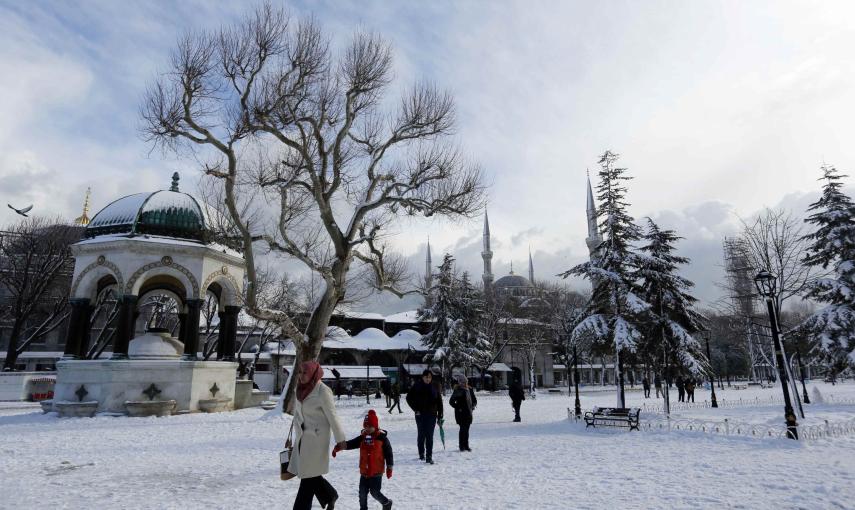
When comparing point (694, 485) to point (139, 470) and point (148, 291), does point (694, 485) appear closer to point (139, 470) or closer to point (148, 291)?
point (139, 470)

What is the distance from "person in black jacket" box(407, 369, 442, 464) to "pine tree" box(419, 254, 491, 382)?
29.7 meters

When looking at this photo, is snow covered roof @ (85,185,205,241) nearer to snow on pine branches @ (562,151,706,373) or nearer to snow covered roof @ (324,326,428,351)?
snow on pine branches @ (562,151,706,373)

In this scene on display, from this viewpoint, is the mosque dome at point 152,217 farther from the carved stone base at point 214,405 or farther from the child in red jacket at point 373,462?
the child in red jacket at point 373,462

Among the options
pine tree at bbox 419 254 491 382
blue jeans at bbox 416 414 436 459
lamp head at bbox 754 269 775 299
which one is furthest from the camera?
pine tree at bbox 419 254 491 382

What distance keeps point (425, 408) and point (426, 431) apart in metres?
0.40

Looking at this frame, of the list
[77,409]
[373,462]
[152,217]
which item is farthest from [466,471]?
[152,217]

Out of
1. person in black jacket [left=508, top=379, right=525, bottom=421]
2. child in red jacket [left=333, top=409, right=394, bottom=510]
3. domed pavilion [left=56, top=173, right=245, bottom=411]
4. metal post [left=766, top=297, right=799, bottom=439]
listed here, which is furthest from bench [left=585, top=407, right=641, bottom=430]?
domed pavilion [left=56, top=173, right=245, bottom=411]

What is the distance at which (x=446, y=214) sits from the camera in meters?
18.0

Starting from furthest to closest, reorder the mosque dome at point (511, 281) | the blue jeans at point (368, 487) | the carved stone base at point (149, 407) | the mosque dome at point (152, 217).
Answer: the mosque dome at point (511, 281), the mosque dome at point (152, 217), the carved stone base at point (149, 407), the blue jeans at point (368, 487)

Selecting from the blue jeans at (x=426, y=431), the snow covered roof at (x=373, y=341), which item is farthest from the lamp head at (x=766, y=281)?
the snow covered roof at (x=373, y=341)

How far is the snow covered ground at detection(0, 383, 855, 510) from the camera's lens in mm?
6125

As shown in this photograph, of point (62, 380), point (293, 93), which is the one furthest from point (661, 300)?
point (62, 380)

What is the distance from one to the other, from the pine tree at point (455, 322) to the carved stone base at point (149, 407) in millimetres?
24842

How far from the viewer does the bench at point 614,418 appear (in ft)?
43.7
